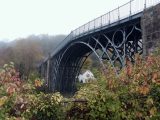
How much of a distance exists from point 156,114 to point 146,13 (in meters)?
11.2

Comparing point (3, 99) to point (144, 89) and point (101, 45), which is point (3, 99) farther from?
point (101, 45)

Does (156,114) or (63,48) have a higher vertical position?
(63,48)

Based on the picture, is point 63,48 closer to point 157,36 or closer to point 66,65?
point 66,65

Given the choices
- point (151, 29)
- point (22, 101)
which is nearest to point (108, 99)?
point (22, 101)

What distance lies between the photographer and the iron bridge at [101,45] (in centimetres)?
2238

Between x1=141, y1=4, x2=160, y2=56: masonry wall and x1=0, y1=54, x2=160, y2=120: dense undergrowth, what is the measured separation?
8.91 m

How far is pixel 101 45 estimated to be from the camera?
26.6m

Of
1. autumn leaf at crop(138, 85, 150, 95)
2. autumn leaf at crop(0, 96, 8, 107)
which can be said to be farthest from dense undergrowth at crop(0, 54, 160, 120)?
autumn leaf at crop(0, 96, 8, 107)

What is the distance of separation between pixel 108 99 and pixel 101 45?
19.4m

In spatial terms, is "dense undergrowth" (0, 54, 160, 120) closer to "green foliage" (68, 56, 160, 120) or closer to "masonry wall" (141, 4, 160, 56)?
"green foliage" (68, 56, 160, 120)

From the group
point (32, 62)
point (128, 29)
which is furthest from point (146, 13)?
point (32, 62)

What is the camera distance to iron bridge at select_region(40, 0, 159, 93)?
22375mm

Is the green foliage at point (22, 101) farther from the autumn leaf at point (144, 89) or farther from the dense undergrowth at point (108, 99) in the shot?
the autumn leaf at point (144, 89)

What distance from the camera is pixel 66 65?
5144 centimetres
